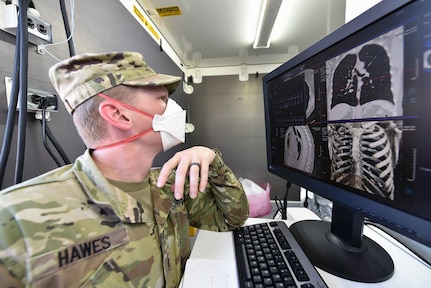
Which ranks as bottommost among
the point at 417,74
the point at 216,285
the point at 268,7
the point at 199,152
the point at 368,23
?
the point at 216,285

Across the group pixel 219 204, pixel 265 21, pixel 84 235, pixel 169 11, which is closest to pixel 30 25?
pixel 84 235

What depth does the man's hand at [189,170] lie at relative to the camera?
56 cm

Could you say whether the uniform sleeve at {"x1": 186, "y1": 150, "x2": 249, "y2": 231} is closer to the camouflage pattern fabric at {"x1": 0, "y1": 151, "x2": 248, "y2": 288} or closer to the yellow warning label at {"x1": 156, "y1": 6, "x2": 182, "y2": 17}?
the camouflage pattern fabric at {"x1": 0, "y1": 151, "x2": 248, "y2": 288}

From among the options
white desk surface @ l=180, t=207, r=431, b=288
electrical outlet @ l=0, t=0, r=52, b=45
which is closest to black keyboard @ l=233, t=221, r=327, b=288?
white desk surface @ l=180, t=207, r=431, b=288

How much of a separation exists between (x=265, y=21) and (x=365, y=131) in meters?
1.56

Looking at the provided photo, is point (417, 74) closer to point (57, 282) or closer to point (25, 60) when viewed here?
point (57, 282)

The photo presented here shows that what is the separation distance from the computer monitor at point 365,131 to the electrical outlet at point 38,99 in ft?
2.91

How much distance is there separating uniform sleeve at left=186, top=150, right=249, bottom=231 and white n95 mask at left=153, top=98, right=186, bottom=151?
0.57ft

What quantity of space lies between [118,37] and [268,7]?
1096 millimetres

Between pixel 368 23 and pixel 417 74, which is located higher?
pixel 368 23

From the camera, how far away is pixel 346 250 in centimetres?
58

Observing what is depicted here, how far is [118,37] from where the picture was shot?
3.98 ft

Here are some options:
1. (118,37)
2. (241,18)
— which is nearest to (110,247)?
(118,37)

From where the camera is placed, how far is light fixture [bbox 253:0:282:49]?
4.63 ft
